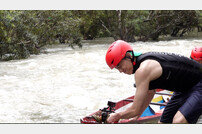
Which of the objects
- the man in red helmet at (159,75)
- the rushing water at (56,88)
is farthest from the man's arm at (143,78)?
the rushing water at (56,88)

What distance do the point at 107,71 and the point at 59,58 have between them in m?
4.34

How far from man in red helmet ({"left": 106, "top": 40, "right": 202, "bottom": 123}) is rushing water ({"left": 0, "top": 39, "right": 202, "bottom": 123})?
4.03m

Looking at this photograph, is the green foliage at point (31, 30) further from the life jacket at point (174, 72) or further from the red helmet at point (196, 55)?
the life jacket at point (174, 72)

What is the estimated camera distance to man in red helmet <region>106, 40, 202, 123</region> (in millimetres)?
3031

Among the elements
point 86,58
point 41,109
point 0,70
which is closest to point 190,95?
point 41,109

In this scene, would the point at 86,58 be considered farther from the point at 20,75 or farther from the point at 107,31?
the point at 107,31

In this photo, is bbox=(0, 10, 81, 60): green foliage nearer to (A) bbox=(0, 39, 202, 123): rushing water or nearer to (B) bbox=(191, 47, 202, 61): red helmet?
(A) bbox=(0, 39, 202, 123): rushing water

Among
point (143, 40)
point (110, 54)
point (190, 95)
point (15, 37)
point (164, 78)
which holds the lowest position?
point (143, 40)

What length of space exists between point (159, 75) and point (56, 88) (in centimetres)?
770

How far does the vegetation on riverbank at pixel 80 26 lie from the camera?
14453mm

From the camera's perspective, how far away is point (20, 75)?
12555mm

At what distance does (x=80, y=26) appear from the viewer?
22.6m

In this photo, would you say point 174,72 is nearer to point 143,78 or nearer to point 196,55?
point 143,78

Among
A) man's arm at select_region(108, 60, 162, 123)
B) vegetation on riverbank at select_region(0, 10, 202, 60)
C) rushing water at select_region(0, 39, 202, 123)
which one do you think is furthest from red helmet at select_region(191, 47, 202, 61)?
vegetation on riverbank at select_region(0, 10, 202, 60)
